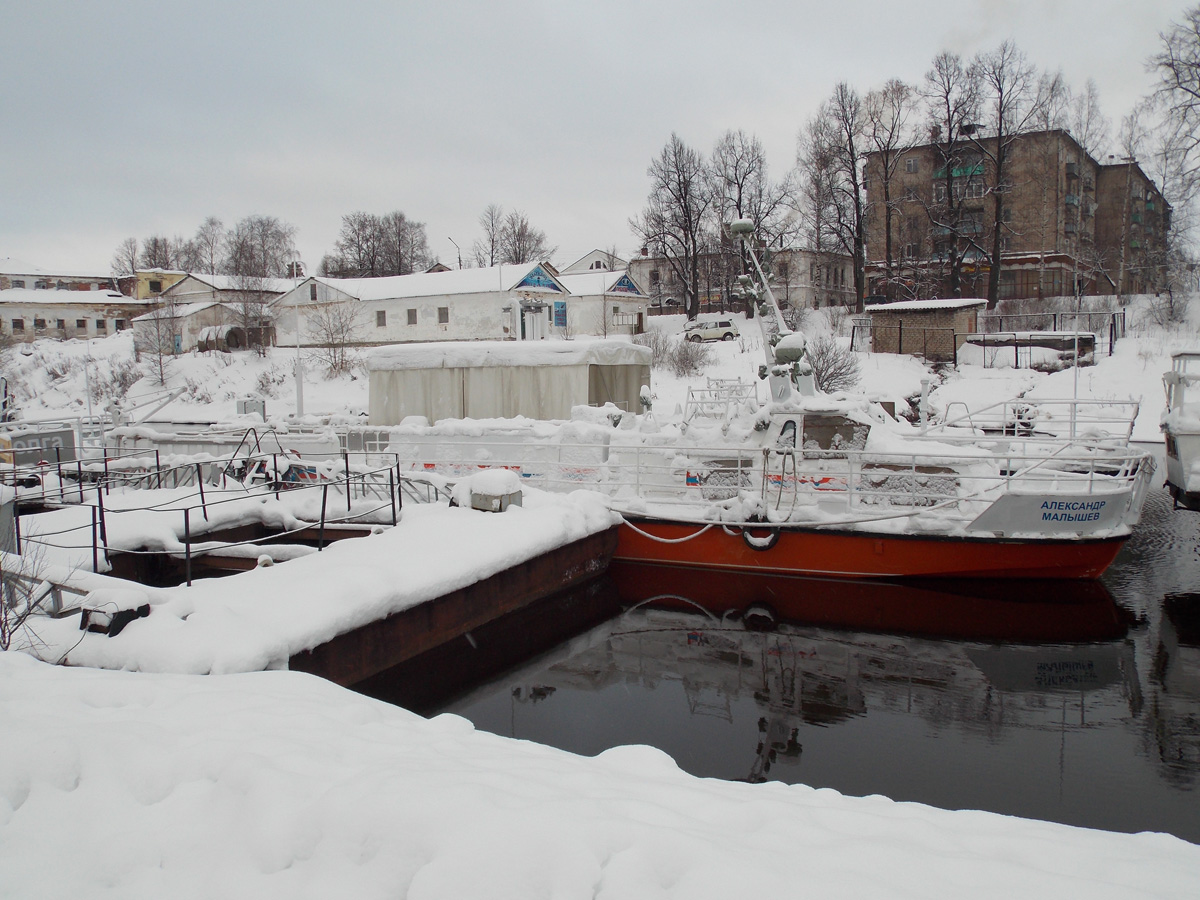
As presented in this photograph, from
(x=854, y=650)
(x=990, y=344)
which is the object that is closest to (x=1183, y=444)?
(x=854, y=650)

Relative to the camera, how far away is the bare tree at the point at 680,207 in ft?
171

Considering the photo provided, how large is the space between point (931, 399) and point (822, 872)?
29.3 meters

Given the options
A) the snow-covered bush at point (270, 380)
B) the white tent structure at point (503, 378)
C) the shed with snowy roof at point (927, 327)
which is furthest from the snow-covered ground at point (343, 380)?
the white tent structure at point (503, 378)

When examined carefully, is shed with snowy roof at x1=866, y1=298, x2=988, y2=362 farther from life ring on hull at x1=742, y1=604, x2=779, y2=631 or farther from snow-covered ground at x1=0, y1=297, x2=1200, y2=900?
Answer: snow-covered ground at x1=0, y1=297, x2=1200, y2=900

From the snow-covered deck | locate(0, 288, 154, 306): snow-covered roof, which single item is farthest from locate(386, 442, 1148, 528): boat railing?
locate(0, 288, 154, 306): snow-covered roof

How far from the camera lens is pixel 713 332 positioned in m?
42.1

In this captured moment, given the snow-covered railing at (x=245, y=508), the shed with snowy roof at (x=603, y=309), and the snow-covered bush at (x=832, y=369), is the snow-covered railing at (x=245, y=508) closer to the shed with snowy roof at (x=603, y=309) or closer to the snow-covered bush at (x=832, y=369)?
the snow-covered bush at (x=832, y=369)

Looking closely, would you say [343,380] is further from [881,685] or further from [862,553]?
[881,685]

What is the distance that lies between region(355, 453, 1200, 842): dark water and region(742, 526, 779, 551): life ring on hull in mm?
705

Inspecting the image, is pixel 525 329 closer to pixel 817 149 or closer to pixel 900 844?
pixel 900 844

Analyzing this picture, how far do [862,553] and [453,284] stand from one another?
3597cm

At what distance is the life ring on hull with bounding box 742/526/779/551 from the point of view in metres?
12.5

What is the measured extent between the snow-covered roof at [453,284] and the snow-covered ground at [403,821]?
38461mm

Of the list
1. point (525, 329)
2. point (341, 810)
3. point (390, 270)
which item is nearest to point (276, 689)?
point (341, 810)
